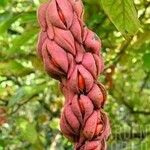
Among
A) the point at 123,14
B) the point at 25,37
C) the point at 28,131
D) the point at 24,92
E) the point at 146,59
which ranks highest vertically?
the point at 123,14

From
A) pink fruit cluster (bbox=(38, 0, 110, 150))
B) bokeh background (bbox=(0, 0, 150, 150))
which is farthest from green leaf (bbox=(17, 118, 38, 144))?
pink fruit cluster (bbox=(38, 0, 110, 150))

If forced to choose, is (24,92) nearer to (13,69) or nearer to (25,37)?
(13,69)

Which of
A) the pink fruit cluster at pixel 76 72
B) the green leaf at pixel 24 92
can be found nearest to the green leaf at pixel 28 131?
the green leaf at pixel 24 92

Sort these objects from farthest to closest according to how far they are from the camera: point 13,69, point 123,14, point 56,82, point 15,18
→ point 13,69, point 56,82, point 15,18, point 123,14

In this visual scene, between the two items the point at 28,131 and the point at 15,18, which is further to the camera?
the point at 28,131

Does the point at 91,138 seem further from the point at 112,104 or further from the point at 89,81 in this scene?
the point at 112,104

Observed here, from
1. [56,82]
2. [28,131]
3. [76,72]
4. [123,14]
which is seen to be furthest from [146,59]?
[76,72]

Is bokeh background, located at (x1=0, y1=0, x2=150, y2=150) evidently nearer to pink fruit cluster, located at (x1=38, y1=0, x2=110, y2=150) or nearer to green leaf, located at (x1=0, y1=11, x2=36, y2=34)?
green leaf, located at (x1=0, y1=11, x2=36, y2=34)
